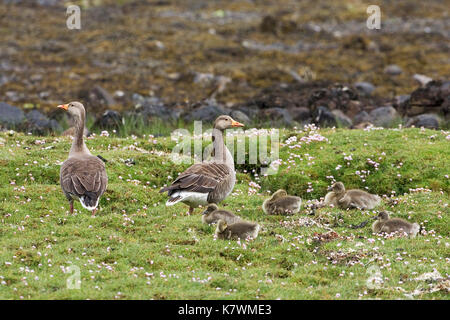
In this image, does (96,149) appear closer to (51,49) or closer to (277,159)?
(277,159)

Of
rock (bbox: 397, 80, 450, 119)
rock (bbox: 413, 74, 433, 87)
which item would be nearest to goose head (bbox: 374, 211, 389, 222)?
rock (bbox: 397, 80, 450, 119)

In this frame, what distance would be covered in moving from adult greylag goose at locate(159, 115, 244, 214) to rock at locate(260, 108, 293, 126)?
12941mm

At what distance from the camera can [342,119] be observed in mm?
31797

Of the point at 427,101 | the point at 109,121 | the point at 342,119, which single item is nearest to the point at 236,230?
the point at 109,121

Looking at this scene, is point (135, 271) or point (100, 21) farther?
point (100, 21)

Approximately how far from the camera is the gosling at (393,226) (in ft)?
52.0

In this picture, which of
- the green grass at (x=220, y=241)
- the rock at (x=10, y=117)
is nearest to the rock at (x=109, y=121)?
the rock at (x=10, y=117)

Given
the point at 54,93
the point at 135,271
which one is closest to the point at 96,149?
the point at 135,271

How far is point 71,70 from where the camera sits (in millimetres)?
50438

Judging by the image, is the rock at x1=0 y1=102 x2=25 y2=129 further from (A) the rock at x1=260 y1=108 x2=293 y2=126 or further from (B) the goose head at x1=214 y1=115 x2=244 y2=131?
(B) the goose head at x1=214 y1=115 x2=244 y2=131

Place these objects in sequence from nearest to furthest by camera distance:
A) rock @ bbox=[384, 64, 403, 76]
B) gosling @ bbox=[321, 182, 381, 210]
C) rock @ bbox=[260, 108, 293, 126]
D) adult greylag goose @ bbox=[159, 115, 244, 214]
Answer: adult greylag goose @ bbox=[159, 115, 244, 214]
gosling @ bbox=[321, 182, 381, 210]
rock @ bbox=[260, 108, 293, 126]
rock @ bbox=[384, 64, 403, 76]

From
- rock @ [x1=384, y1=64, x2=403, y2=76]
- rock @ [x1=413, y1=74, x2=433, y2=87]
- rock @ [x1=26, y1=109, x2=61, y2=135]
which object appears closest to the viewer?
rock @ [x1=26, y1=109, x2=61, y2=135]

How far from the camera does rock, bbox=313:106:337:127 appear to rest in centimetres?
3092
